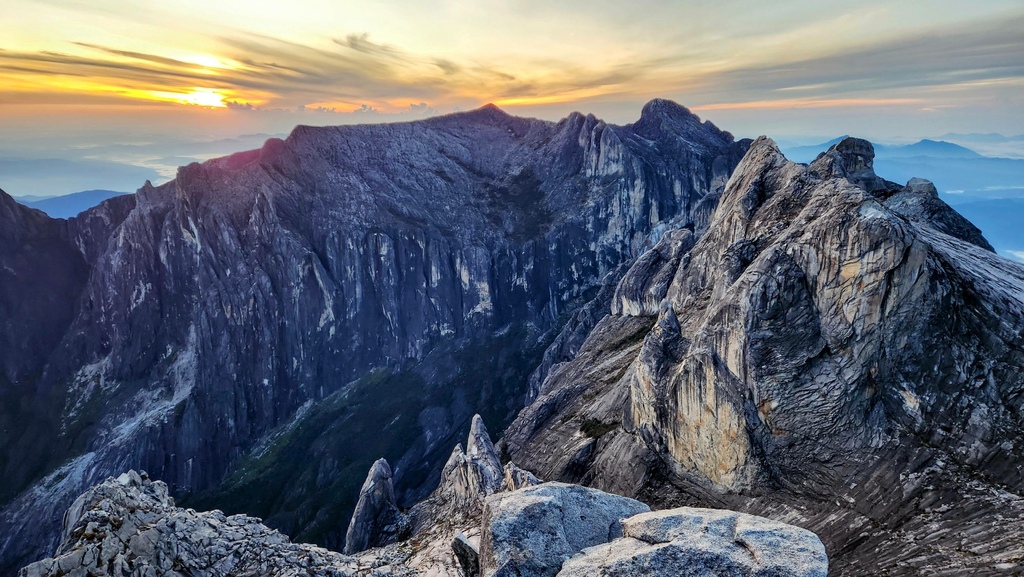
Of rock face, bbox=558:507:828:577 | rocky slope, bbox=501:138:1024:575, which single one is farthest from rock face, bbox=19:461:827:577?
rocky slope, bbox=501:138:1024:575

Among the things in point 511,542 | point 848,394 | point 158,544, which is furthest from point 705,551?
point 158,544

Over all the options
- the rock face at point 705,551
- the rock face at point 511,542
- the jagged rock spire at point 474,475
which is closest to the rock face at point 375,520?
the jagged rock spire at point 474,475

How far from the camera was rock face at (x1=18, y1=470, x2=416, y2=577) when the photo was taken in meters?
23.5

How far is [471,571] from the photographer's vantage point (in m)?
31.8

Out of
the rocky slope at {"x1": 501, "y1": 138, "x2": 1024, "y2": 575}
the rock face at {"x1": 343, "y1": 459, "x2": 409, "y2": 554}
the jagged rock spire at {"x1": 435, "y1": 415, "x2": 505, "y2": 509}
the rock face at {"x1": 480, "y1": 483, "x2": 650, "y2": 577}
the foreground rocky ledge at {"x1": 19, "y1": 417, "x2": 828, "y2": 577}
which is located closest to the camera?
the foreground rocky ledge at {"x1": 19, "y1": 417, "x2": 828, "y2": 577}

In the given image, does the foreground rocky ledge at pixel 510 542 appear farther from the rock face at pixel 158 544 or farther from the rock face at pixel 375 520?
the rock face at pixel 375 520

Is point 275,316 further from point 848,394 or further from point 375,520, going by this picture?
point 848,394

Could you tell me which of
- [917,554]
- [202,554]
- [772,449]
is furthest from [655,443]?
[202,554]

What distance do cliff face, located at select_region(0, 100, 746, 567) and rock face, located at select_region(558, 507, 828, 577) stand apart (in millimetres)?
107435

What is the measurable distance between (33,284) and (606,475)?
170 metres

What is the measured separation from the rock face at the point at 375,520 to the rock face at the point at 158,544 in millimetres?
24672

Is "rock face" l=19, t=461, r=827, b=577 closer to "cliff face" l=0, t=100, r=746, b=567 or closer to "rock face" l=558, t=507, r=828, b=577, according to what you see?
"rock face" l=558, t=507, r=828, b=577

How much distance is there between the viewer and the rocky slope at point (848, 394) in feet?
107

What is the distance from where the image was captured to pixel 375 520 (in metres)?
59.2
